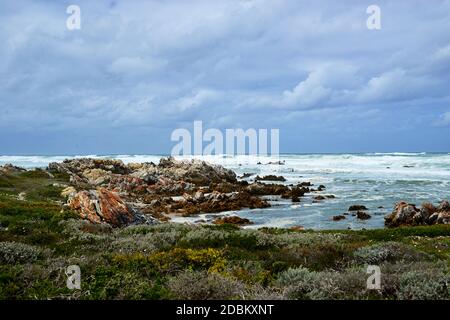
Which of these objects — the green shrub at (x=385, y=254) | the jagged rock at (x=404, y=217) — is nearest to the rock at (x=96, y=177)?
the jagged rock at (x=404, y=217)

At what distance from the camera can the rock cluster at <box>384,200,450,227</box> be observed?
29.1m

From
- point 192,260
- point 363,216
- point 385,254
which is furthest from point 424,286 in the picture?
point 363,216

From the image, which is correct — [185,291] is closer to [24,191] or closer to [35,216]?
[35,216]

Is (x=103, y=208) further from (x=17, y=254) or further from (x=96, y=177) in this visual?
(x=96, y=177)

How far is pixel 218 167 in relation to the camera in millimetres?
76125

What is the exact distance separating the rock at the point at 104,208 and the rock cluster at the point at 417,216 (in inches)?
701

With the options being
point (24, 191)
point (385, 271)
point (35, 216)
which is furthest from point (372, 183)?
point (385, 271)

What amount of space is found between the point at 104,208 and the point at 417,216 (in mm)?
21230

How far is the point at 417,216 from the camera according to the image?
29.7 m

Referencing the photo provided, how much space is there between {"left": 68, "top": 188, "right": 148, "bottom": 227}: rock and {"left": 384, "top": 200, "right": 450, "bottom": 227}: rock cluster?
17.8 metres

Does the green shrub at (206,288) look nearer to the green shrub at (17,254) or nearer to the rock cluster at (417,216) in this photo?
the green shrub at (17,254)

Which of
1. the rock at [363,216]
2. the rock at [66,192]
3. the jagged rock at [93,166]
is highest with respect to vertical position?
the jagged rock at [93,166]

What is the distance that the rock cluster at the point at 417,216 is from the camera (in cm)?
2909

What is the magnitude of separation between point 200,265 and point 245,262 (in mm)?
1436
